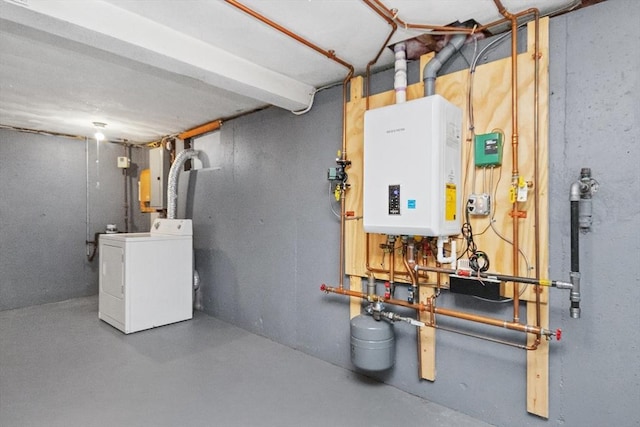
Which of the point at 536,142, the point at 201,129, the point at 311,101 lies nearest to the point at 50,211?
the point at 201,129

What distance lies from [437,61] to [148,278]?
10.7ft

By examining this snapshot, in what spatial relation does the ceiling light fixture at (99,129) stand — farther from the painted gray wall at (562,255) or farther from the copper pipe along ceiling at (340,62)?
the copper pipe along ceiling at (340,62)

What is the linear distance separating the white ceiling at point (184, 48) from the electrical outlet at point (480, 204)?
94 centimetres

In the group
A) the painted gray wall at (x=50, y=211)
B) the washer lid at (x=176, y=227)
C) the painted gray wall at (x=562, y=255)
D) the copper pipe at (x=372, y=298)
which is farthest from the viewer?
the painted gray wall at (x=50, y=211)

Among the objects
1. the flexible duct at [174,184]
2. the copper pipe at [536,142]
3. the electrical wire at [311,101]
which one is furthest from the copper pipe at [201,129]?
the copper pipe at [536,142]

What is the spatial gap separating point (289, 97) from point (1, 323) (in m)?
3.91

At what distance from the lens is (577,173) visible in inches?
65.6

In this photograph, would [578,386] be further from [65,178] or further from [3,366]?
[65,178]

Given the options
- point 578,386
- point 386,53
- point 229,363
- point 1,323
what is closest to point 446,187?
point 386,53

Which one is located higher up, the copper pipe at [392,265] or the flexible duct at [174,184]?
the flexible duct at [174,184]

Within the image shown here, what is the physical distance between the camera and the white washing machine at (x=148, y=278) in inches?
133

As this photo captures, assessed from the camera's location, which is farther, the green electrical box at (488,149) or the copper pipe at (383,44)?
the green electrical box at (488,149)

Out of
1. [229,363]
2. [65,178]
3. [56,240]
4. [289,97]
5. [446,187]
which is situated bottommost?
[229,363]

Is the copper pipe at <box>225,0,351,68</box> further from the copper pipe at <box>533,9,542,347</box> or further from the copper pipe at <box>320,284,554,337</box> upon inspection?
the copper pipe at <box>320,284,554,337</box>
